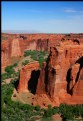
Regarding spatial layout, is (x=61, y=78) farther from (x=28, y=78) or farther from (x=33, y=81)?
(x=28, y=78)

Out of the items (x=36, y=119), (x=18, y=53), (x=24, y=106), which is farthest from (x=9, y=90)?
(x=18, y=53)

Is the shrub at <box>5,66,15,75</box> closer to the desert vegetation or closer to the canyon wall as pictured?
the canyon wall

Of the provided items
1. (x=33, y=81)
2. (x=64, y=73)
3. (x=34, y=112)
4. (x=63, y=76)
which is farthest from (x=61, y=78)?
(x=33, y=81)

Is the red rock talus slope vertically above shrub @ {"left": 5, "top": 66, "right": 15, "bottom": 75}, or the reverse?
the red rock talus slope

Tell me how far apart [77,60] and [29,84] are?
711 cm

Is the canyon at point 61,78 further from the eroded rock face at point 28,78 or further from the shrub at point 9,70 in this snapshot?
the shrub at point 9,70

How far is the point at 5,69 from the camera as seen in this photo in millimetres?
51406

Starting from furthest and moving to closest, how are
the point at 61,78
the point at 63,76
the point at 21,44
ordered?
the point at 21,44 < the point at 63,76 < the point at 61,78

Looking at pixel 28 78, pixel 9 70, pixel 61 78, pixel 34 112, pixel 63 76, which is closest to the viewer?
pixel 34 112

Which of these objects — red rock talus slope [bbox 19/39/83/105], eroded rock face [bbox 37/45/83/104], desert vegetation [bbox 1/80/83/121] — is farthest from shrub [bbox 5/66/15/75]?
desert vegetation [bbox 1/80/83/121]

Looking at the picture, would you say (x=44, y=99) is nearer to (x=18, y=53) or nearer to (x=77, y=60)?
(x=77, y=60)

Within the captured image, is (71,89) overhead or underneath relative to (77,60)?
underneath

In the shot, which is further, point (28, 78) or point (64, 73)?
point (28, 78)

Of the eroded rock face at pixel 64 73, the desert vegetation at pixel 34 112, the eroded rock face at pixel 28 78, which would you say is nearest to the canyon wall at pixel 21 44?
the eroded rock face at pixel 64 73
